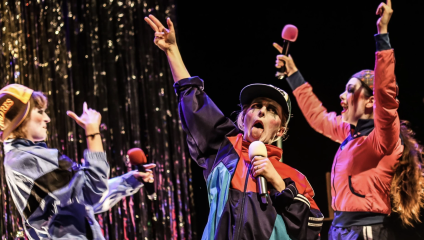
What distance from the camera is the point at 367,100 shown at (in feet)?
7.18

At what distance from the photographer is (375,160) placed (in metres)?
2.03

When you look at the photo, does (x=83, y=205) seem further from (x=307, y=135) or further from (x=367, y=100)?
(x=307, y=135)

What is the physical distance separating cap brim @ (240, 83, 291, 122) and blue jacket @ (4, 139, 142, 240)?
82cm

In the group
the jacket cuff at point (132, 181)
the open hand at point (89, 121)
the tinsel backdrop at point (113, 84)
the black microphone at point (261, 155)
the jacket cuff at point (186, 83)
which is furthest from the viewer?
the tinsel backdrop at point (113, 84)

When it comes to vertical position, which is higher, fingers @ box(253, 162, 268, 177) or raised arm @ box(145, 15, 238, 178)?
raised arm @ box(145, 15, 238, 178)

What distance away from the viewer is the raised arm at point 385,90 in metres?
1.88

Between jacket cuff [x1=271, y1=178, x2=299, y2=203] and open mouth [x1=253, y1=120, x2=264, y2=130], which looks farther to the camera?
open mouth [x1=253, y1=120, x2=264, y2=130]

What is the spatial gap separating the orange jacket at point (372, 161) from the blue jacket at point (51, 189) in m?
1.17

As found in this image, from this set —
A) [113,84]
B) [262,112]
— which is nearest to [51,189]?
[262,112]

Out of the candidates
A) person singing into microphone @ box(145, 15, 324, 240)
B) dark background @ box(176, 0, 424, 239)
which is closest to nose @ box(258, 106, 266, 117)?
person singing into microphone @ box(145, 15, 324, 240)

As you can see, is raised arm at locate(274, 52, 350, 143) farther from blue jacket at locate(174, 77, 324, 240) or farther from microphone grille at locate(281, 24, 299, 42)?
blue jacket at locate(174, 77, 324, 240)

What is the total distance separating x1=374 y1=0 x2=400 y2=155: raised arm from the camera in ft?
6.17

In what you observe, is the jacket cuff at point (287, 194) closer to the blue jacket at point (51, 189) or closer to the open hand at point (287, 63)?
the blue jacket at point (51, 189)

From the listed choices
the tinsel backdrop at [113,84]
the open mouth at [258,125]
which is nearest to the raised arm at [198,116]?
the open mouth at [258,125]
